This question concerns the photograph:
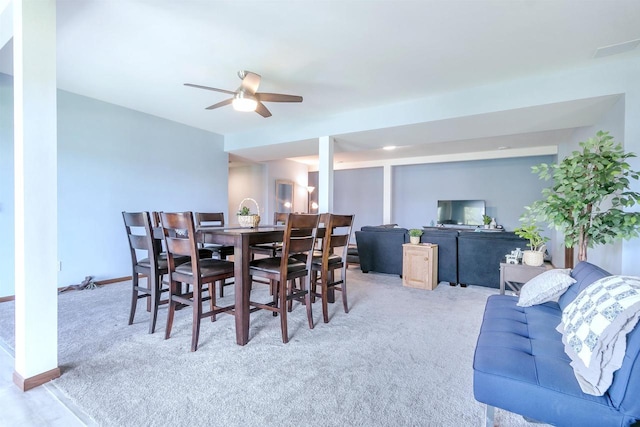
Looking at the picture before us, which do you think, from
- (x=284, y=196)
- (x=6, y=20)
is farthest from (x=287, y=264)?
(x=284, y=196)

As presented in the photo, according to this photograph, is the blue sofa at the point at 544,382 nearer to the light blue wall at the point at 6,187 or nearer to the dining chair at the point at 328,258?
the dining chair at the point at 328,258

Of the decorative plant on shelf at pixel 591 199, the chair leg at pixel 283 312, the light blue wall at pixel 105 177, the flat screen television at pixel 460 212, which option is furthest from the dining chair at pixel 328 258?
the flat screen television at pixel 460 212

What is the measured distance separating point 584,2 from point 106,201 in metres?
5.29

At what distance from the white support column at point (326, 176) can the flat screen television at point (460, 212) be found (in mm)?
3862

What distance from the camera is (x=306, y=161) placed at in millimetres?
8586

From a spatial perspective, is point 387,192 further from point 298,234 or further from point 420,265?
point 298,234

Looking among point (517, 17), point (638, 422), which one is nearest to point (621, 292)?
point (638, 422)

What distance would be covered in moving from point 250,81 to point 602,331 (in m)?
2.90

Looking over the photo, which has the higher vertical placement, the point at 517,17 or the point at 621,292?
the point at 517,17

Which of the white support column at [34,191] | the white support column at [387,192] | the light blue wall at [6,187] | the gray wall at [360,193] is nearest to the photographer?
the white support column at [34,191]

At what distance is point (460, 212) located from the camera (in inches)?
283

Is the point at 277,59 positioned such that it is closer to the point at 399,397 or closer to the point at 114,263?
the point at 399,397

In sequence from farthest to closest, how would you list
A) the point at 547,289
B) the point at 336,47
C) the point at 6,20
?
the point at 336,47
the point at 6,20
the point at 547,289

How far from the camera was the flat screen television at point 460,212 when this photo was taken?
23.0ft
